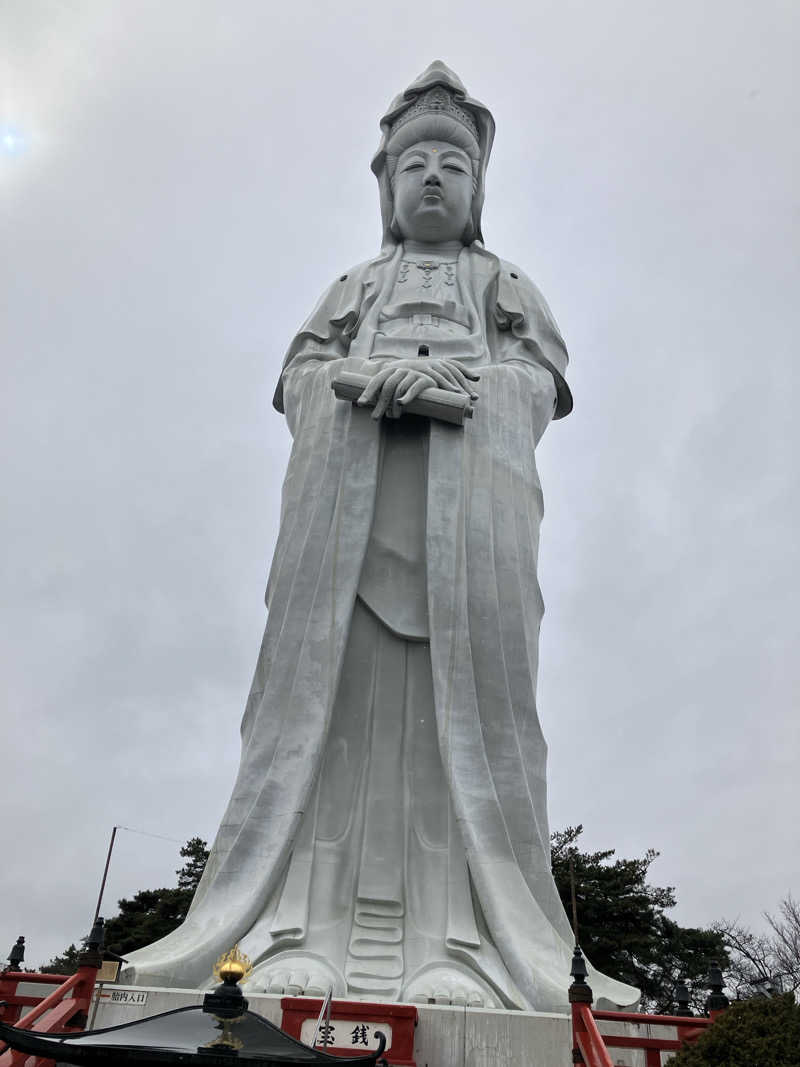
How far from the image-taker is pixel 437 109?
9219mm

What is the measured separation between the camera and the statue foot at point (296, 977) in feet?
16.8

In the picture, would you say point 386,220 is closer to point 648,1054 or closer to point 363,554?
point 363,554

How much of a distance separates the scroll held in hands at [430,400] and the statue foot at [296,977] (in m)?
3.72

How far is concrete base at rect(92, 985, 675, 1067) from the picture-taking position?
462 cm

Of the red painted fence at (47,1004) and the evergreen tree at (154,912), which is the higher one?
the evergreen tree at (154,912)

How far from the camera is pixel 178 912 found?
18000mm

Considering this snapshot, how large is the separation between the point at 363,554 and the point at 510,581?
3.46ft

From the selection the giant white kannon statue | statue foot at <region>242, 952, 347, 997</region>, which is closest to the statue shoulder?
the giant white kannon statue

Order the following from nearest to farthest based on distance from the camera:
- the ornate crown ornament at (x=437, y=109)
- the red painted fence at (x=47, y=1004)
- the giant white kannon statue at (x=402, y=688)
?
the red painted fence at (x=47, y=1004), the giant white kannon statue at (x=402, y=688), the ornate crown ornament at (x=437, y=109)

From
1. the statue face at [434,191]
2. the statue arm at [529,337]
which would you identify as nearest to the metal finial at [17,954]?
the statue arm at [529,337]

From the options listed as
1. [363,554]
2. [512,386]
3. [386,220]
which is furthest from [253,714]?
[386,220]

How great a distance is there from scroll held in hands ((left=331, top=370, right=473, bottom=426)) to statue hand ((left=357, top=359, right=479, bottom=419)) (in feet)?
0.17

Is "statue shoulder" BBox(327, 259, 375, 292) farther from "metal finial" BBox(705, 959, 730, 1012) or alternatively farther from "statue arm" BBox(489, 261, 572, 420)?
"metal finial" BBox(705, 959, 730, 1012)

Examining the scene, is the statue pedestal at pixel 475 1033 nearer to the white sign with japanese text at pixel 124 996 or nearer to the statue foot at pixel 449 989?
the white sign with japanese text at pixel 124 996
